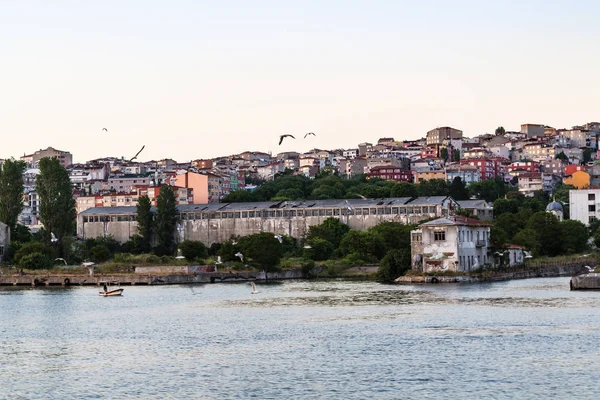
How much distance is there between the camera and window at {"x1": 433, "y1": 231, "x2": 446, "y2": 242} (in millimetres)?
55875

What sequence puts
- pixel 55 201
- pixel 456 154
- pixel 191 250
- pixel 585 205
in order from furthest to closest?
pixel 456 154 → pixel 585 205 → pixel 191 250 → pixel 55 201

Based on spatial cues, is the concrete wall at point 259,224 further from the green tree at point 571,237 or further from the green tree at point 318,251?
the green tree at point 571,237

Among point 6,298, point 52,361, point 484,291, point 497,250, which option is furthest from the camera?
point 497,250

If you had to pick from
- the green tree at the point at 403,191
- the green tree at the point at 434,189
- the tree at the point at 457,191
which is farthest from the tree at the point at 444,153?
the tree at the point at 457,191

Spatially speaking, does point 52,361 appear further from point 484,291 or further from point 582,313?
point 484,291

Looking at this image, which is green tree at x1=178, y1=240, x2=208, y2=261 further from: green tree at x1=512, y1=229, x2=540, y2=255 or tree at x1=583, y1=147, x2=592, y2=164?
tree at x1=583, y1=147, x2=592, y2=164

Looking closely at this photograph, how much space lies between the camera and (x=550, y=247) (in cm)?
7844

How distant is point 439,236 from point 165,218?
3737cm

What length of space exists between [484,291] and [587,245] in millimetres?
36154

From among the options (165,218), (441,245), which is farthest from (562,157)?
(441,245)

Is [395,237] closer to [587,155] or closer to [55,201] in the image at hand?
[55,201]

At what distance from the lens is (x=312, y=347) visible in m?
30.0

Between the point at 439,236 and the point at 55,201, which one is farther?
the point at 55,201

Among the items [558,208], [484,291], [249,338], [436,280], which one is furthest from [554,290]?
[558,208]
